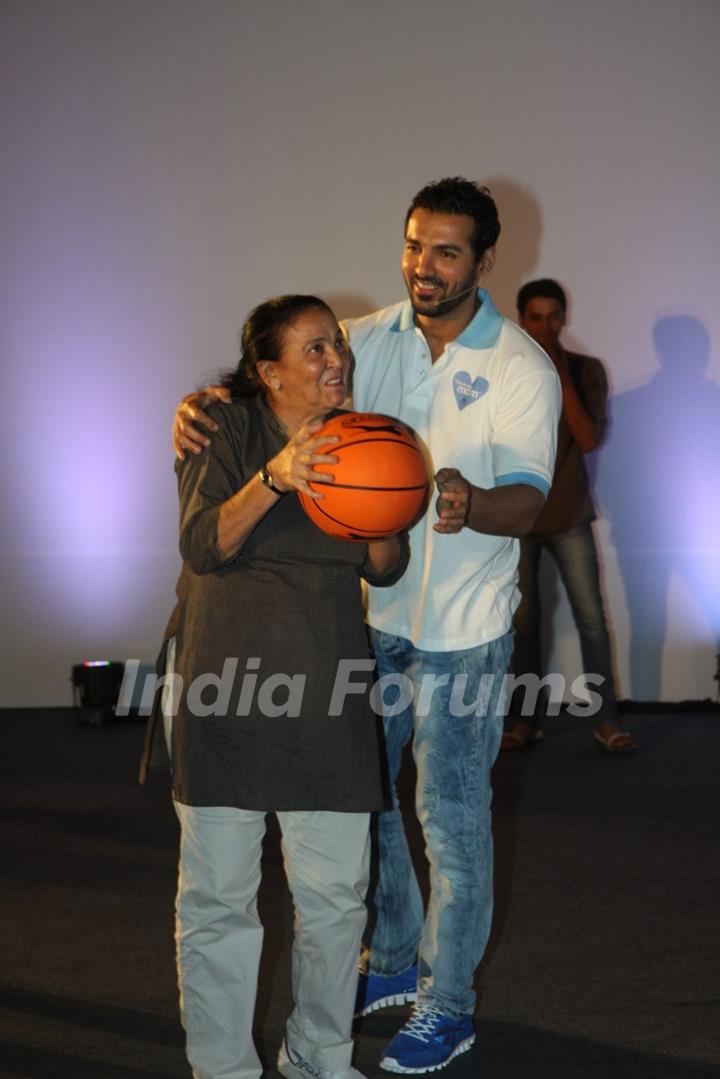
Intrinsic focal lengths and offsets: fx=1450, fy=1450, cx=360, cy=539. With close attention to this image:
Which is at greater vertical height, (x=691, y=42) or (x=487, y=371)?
(x=691, y=42)

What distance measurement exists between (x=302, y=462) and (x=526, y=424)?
2.09ft

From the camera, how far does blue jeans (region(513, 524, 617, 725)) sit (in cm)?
518

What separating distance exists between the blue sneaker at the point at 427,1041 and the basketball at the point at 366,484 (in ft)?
3.14

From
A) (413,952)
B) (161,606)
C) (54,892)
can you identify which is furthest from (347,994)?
(161,606)

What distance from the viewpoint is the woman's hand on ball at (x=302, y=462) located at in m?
2.11

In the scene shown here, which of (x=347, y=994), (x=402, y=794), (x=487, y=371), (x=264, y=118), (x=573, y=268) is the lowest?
(x=402, y=794)

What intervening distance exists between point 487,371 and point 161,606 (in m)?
3.70

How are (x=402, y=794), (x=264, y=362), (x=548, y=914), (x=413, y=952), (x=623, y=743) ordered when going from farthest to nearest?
(x=623, y=743) → (x=402, y=794) → (x=548, y=914) → (x=413, y=952) → (x=264, y=362)

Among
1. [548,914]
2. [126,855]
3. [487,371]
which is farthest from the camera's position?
[126,855]

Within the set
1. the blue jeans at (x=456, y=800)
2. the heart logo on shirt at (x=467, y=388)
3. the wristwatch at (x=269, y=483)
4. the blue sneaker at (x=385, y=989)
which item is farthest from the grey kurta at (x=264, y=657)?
the blue sneaker at (x=385, y=989)

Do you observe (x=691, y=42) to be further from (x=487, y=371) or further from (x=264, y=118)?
(x=487, y=371)

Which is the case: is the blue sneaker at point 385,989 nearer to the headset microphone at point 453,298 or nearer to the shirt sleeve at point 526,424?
the shirt sleeve at point 526,424

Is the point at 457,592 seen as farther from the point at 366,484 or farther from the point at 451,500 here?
the point at 366,484

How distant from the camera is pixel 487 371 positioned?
8.75ft
